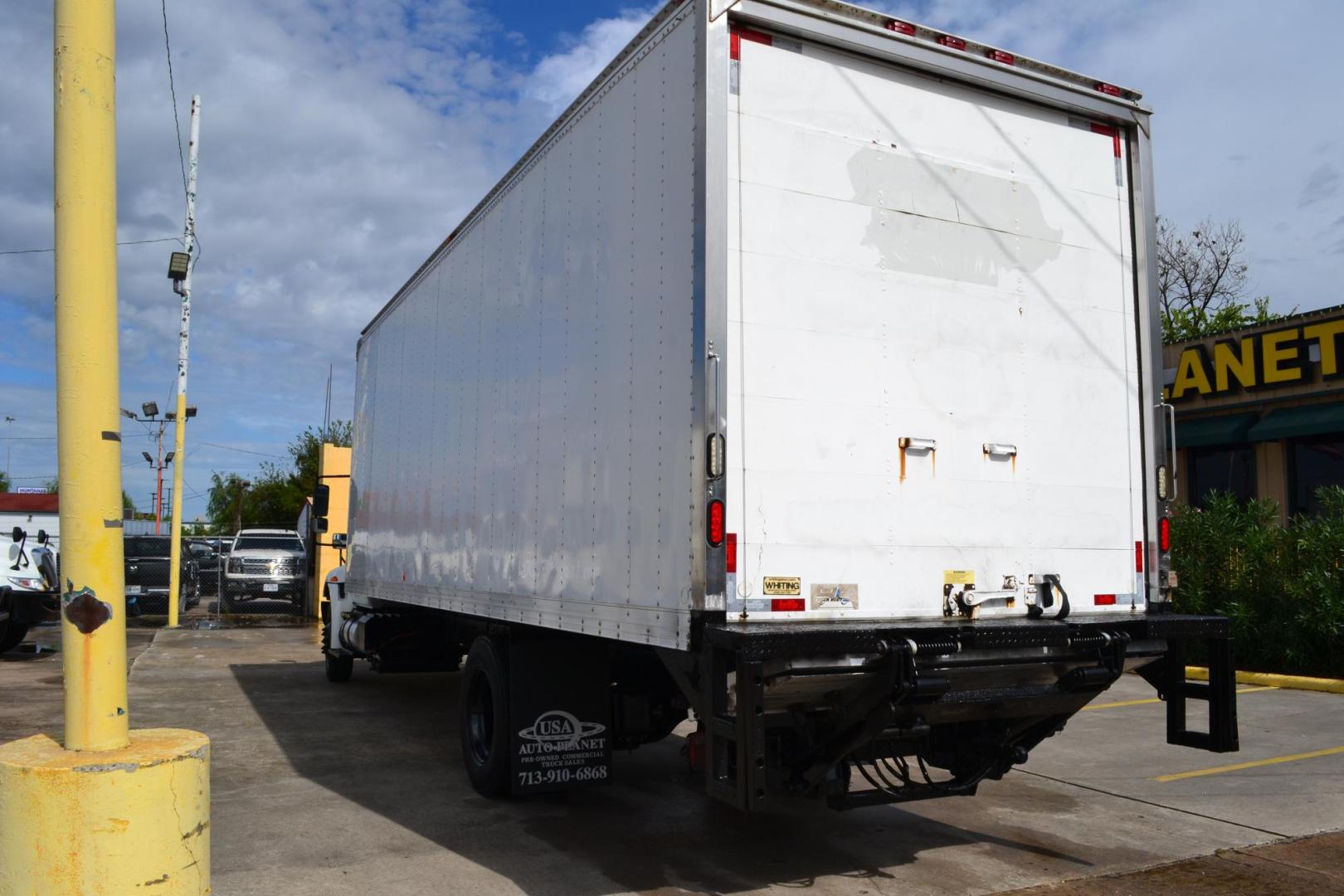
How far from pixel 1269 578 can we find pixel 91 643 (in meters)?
13.4

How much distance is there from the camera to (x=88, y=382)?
3.84 meters

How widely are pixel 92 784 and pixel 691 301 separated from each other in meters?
2.90

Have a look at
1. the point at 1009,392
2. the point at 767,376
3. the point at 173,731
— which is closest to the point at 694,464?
the point at 767,376

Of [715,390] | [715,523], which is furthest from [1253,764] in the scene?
[715,390]

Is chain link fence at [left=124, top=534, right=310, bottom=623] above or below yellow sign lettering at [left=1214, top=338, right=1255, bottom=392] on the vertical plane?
below

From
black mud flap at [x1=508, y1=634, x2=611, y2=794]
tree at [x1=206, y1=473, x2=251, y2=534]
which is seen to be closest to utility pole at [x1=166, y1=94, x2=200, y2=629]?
black mud flap at [x1=508, y1=634, x2=611, y2=794]

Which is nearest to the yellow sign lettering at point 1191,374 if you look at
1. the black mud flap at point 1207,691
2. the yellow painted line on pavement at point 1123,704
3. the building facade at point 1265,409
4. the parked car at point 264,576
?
the building facade at point 1265,409

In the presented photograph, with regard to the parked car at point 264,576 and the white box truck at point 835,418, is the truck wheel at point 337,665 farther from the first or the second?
the parked car at point 264,576

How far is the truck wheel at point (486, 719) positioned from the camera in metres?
6.90

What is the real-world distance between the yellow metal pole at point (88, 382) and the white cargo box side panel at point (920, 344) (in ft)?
7.71

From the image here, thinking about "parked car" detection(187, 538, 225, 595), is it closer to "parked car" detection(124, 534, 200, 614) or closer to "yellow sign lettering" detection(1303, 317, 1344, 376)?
"parked car" detection(124, 534, 200, 614)

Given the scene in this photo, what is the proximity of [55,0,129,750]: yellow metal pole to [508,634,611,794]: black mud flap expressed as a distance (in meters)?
3.05

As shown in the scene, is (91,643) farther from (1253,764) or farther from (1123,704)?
(1123,704)

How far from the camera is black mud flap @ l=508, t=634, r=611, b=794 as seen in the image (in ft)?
22.0
